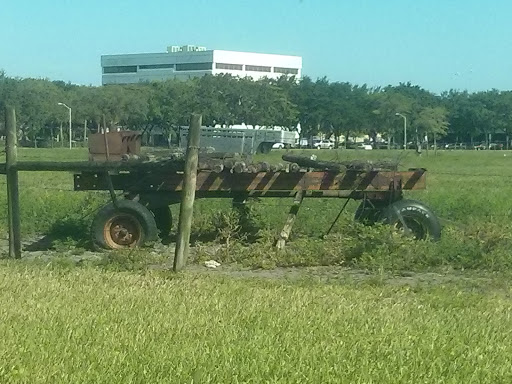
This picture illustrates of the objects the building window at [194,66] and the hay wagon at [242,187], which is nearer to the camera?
the hay wagon at [242,187]

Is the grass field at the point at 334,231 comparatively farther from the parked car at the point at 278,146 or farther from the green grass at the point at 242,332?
the parked car at the point at 278,146

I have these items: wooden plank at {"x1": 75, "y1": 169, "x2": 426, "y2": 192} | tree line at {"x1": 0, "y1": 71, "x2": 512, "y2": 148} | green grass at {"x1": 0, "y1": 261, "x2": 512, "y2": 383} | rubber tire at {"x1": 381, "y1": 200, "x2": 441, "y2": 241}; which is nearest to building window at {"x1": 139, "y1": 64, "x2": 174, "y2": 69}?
tree line at {"x1": 0, "y1": 71, "x2": 512, "y2": 148}

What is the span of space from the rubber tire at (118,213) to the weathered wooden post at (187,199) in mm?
3137

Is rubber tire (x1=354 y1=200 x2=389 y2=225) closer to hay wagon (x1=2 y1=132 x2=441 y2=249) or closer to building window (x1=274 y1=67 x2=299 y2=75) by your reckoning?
hay wagon (x1=2 y1=132 x2=441 y2=249)

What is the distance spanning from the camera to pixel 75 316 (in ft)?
27.4

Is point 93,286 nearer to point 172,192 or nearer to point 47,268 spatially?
point 47,268

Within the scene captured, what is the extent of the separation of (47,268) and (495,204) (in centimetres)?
1128

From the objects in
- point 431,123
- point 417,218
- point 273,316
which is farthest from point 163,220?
point 431,123

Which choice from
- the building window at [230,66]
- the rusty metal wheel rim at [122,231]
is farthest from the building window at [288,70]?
the rusty metal wheel rim at [122,231]

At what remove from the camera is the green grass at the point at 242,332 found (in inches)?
258

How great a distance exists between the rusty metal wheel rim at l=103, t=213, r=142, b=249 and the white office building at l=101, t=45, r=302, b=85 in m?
73.0

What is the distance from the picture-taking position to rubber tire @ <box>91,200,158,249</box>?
14.8 metres

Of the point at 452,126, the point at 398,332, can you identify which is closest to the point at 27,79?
the point at 452,126

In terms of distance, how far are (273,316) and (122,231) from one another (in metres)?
6.79
